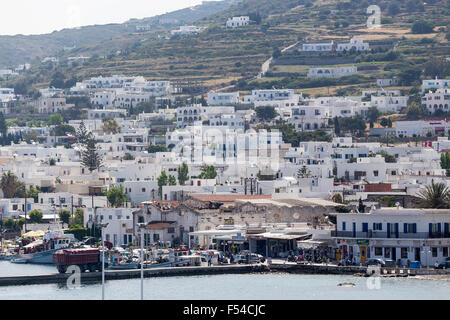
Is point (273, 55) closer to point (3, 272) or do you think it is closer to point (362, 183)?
point (362, 183)

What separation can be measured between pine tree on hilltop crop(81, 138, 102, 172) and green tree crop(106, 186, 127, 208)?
14.3 m

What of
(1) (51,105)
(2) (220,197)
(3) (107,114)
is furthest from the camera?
(1) (51,105)

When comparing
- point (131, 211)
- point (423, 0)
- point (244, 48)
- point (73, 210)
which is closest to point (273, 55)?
point (244, 48)

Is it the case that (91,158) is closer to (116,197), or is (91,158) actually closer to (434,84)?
(116,197)

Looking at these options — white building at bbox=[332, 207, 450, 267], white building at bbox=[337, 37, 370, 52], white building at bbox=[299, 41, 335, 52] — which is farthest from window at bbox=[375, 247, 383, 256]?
white building at bbox=[299, 41, 335, 52]

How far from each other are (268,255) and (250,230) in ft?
6.64

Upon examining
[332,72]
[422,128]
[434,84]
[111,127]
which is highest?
[332,72]

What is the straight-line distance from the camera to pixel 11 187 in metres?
78.8

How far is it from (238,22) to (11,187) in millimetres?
90354

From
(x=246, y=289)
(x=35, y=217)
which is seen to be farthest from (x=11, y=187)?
(x=246, y=289)

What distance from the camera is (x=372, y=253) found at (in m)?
49.1

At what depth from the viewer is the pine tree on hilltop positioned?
88312 millimetres

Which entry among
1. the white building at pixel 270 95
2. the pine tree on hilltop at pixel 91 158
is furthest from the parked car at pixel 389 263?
the white building at pixel 270 95

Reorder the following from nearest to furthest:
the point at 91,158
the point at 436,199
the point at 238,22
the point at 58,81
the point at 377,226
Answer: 1. the point at 377,226
2. the point at 436,199
3. the point at 91,158
4. the point at 58,81
5. the point at 238,22
